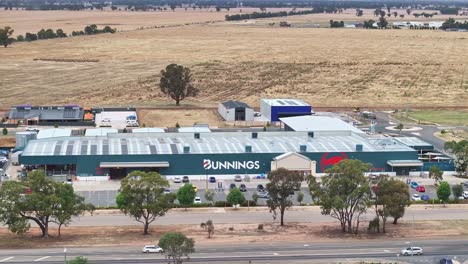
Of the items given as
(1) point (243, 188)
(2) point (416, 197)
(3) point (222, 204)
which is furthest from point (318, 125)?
(3) point (222, 204)

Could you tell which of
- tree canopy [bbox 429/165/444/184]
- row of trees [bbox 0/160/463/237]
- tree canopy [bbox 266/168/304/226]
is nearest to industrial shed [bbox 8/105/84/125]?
row of trees [bbox 0/160/463/237]

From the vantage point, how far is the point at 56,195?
152ft

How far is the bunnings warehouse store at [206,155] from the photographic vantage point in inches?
2454

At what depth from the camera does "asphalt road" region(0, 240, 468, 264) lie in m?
41.2

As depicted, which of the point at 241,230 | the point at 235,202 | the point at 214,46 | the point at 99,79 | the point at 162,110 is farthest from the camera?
the point at 214,46

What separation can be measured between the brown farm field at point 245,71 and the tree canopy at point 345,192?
53223 mm

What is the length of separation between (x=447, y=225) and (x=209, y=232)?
50.6 ft

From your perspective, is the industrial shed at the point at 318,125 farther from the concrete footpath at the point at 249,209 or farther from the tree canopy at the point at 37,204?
the tree canopy at the point at 37,204

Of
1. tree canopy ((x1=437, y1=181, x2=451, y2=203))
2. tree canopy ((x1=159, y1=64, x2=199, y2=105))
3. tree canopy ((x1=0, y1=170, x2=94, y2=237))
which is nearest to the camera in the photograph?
→ tree canopy ((x1=0, y1=170, x2=94, y2=237))

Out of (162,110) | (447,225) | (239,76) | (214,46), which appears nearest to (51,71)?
(239,76)

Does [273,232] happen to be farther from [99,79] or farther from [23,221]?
[99,79]

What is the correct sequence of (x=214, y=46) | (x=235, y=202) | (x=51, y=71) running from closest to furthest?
(x=235, y=202) < (x=51, y=71) < (x=214, y=46)

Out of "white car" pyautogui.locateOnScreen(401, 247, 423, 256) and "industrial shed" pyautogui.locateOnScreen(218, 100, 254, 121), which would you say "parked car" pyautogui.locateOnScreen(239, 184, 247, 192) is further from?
"industrial shed" pyautogui.locateOnScreen(218, 100, 254, 121)

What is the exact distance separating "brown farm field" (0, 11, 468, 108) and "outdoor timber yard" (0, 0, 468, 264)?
0.74 meters
